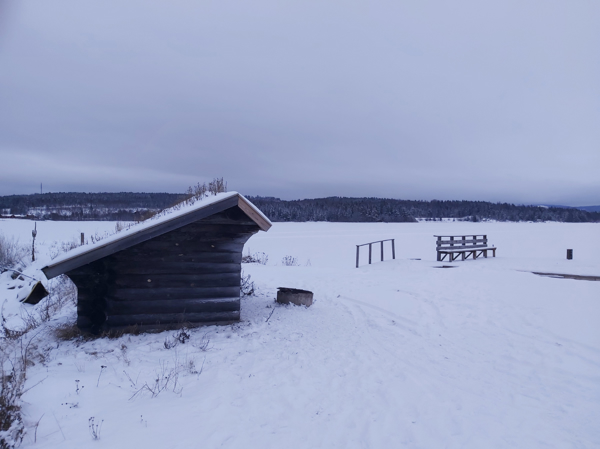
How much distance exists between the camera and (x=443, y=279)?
12078 mm

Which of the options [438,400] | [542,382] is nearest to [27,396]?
[438,400]

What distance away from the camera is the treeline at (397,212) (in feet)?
286

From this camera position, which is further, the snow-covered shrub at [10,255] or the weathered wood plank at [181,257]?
the snow-covered shrub at [10,255]

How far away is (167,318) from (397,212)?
300 feet

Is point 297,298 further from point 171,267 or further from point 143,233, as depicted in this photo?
point 143,233

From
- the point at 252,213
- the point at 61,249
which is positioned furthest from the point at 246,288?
the point at 61,249

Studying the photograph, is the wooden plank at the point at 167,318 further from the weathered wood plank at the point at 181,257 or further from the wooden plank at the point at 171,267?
the weathered wood plank at the point at 181,257

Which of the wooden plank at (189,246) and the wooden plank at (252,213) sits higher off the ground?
the wooden plank at (252,213)

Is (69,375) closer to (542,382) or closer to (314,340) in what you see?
(314,340)

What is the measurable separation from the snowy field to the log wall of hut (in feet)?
1.44

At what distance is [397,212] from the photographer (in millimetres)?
93125

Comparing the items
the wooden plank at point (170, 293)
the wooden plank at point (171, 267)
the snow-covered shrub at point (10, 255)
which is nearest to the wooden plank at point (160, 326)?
the wooden plank at point (170, 293)

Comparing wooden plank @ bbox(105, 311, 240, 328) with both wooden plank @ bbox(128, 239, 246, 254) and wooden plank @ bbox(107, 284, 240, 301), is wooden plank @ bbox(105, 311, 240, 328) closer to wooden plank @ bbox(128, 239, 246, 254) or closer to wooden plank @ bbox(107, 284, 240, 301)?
wooden plank @ bbox(107, 284, 240, 301)

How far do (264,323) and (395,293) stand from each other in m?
4.66
